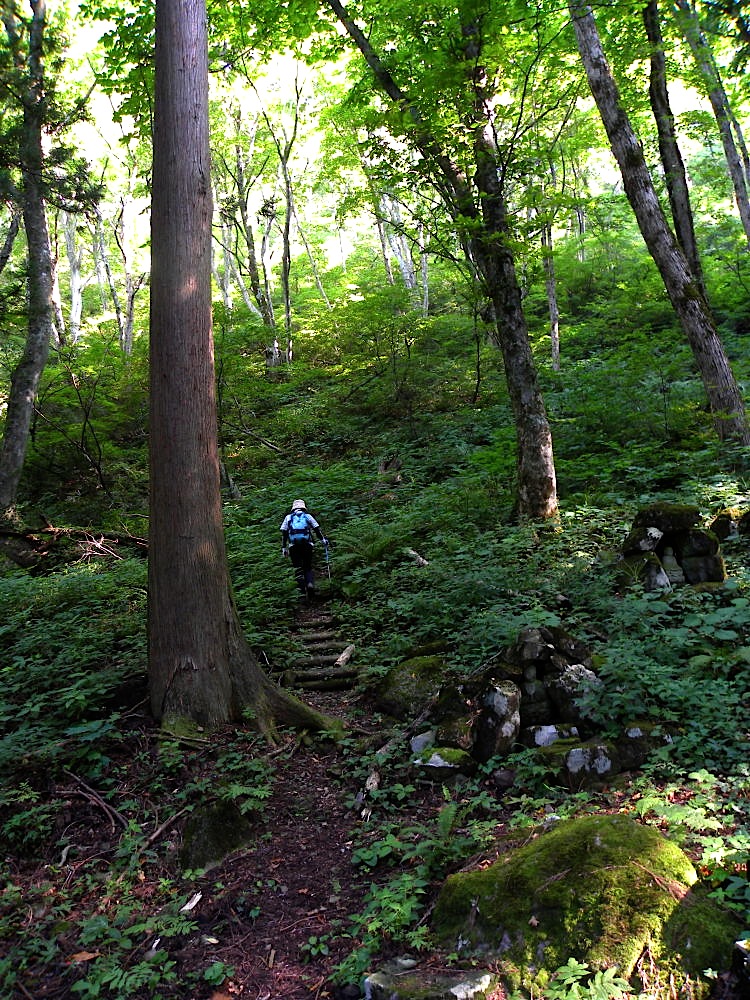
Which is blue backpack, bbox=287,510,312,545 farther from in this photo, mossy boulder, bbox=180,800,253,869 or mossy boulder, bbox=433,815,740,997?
mossy boulder, bbox=433,815,740,997

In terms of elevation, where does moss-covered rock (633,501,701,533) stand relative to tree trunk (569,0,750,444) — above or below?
below

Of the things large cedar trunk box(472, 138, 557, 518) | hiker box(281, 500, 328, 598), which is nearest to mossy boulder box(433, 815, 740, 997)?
large cedar trunk box(472, 138, 557, 518)

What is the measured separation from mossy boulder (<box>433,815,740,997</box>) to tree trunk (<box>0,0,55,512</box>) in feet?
34.5

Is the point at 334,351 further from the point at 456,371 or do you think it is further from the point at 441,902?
the point at 441,902

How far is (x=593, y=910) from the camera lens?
2410mm

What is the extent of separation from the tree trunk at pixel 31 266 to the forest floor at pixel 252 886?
26.2 feet

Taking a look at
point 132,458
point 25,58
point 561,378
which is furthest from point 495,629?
point 25,58

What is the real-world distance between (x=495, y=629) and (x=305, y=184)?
2320 cm

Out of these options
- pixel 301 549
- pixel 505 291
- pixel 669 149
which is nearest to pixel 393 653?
pixel 301 549

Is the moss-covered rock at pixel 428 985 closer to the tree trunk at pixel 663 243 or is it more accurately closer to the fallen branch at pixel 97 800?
the fallen branch at pixel 97 800

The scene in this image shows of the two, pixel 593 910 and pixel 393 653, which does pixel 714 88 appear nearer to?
pixel 393 653

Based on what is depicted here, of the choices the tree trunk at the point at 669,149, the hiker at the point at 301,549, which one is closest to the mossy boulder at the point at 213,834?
the hiker at the point at 301,549

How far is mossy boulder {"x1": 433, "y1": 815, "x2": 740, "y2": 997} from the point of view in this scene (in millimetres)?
2248

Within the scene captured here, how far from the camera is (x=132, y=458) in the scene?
1376cm
